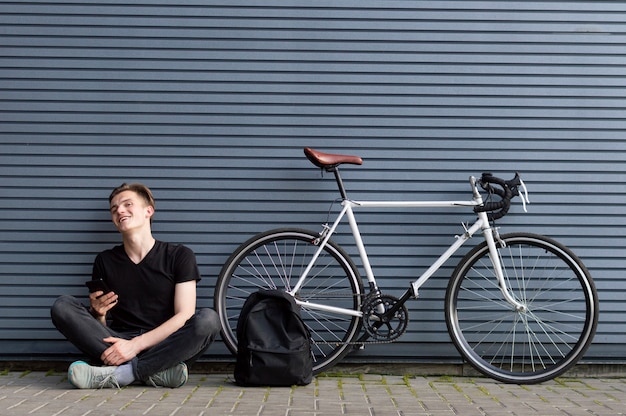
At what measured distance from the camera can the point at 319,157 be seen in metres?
5.21

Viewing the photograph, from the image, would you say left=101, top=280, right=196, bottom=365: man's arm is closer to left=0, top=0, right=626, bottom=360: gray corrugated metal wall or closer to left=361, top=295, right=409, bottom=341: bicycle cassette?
left=0, top=0, right=626, bottom=360: gray corrugated metal wall

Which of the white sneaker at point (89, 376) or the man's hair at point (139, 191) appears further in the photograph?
the man's hair at point (139, 191)

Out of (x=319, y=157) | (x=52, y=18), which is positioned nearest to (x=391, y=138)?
(x=319, y=157)

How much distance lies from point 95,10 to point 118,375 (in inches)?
A: 96.2

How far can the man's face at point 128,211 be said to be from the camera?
5.14 meters

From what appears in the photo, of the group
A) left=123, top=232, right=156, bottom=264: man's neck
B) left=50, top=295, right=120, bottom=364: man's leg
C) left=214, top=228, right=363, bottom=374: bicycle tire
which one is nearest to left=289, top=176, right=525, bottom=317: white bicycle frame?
left=214, top=228, right=363, bottom=374: bicycle tire

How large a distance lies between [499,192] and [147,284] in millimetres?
2352

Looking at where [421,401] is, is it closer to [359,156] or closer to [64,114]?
[359,156]

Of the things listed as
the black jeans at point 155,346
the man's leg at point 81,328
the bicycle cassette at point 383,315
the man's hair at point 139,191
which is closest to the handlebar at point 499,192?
the bicycle cassette at point 383,315

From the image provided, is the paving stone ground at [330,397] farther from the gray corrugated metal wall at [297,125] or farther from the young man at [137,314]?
the gray corrugated metal wall at [297,125]

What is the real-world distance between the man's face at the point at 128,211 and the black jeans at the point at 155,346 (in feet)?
1.91

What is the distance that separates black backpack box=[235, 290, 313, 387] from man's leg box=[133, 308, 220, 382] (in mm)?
241

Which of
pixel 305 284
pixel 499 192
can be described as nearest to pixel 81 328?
pixel 305 284

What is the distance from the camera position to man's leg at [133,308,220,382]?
483 centimetres
